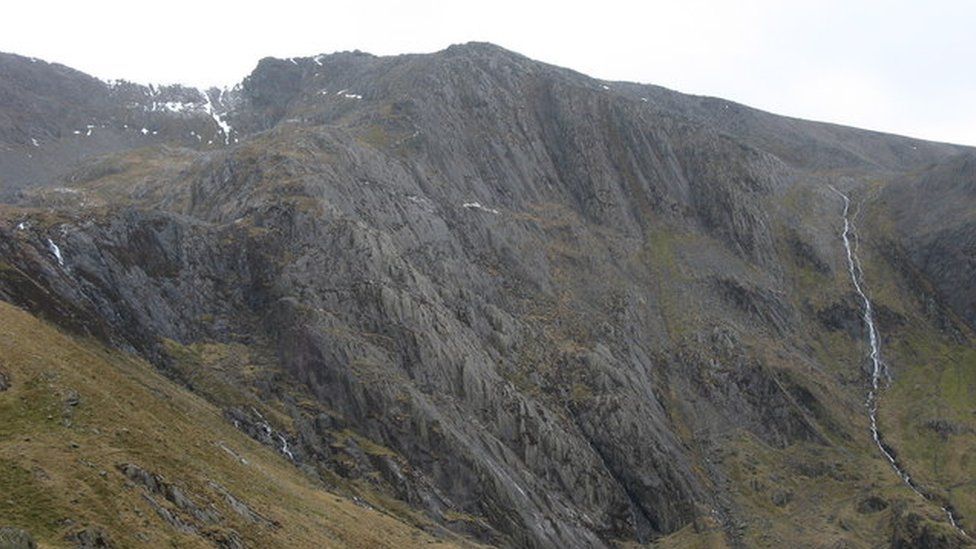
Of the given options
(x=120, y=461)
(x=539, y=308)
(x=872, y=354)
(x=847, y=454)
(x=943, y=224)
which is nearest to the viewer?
(x=120, y=461)

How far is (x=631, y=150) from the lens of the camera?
160m

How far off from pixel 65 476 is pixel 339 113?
136920mm

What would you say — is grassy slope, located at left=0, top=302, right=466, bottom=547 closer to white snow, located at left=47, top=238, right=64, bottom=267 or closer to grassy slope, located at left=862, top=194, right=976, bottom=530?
white snow, located at left=47, top=238, right=64, bottom=267

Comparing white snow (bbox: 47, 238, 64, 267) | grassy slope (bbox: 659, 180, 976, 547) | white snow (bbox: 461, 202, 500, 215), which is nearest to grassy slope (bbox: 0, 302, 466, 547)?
white snow (bbox: 47, 238, 64, 267)

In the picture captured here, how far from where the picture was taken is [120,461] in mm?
33812

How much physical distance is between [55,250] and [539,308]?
210 feet

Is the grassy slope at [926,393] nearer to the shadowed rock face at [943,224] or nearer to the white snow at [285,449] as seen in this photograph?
the shadowed rock face at [943,224]

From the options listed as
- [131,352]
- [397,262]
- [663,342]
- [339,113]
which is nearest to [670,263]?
[663,342]

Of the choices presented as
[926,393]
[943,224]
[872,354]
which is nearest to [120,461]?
[926,393]

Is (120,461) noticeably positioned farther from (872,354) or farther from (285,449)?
(872,354)

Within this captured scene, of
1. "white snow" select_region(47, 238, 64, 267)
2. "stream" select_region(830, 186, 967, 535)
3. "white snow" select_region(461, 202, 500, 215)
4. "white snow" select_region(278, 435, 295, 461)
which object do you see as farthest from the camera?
"white snow" select_region(461, 202, 500, 215)

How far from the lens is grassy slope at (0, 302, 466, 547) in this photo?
29.1 meters

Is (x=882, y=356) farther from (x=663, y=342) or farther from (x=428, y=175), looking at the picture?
(x=428, y=175)

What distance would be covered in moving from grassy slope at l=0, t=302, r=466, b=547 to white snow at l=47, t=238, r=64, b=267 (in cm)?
1524
